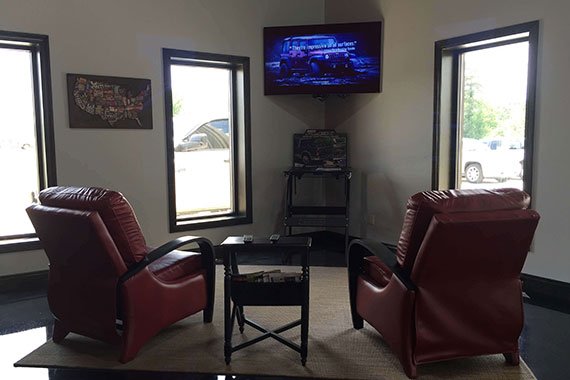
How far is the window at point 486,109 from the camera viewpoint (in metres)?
3.72

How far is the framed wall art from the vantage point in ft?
13.4

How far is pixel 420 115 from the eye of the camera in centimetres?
455

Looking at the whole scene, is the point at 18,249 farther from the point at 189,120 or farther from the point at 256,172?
the point at 256,172

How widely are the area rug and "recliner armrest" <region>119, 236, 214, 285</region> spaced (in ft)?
Answer: 1.47

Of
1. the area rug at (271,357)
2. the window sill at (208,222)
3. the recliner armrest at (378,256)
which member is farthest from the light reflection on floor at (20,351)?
the recliner armrest at (378,256)

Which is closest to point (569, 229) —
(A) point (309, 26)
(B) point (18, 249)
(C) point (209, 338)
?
(C) point (209, 338)

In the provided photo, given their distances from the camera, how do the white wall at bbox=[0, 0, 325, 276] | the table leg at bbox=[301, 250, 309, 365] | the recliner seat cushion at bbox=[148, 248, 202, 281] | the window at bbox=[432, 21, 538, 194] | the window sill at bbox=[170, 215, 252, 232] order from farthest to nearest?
the window sill at bbox=[170, 215, 252, 232] < the white wall at bbox=[0, 0, 325, 276] < the window at bbox=[432, 21, 538, 194] < the recliner seat cushion at bbox=[148, 248, 202, 281] < the table leg at bbox=[301, 250, 309, 365]

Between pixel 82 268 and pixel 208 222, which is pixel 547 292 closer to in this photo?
pixel 208 222

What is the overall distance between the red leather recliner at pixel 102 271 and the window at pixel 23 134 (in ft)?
5.08

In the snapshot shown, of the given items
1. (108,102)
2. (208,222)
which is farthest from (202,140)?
(108,102)

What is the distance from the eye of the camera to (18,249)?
3.98 m

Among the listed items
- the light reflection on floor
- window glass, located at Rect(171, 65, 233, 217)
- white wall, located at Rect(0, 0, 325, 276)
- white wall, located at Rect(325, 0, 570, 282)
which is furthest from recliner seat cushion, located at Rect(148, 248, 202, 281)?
white wall, located at Rect(325, 0, 570, 282)

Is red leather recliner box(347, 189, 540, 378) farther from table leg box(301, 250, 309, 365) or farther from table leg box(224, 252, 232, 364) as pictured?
table leg box(224, 252, 232, 364)

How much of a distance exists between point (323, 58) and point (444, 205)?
312cm
